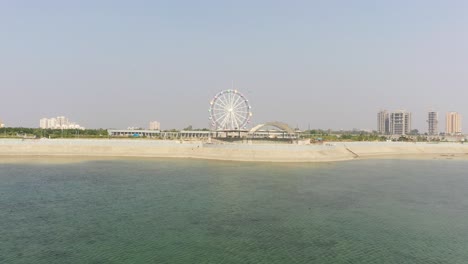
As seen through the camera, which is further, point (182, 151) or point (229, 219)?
point (182, 151)

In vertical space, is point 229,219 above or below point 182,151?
below

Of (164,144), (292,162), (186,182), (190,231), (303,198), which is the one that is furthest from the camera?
(164,144)

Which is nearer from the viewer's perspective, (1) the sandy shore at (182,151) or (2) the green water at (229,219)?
(2) the green water at (229,219)

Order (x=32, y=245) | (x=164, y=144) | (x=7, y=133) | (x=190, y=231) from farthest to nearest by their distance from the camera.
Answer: (x=7, y=133) < (x=164, y=144) < (x=190, y=231) < (x=32, y=245)

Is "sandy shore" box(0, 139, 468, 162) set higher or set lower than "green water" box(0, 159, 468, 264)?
higher

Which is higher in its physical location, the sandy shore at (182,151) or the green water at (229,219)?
the sandy shore at (182,151)

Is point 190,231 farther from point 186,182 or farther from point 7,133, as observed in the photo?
point 7,133

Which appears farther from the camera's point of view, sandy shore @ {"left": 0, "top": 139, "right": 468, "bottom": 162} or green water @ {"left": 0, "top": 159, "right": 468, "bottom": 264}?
sandy shore @ {"left": 0, "top": 139, "right": 468, "bottom": 162}

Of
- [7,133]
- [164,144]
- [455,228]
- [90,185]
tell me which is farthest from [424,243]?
[7,133]
